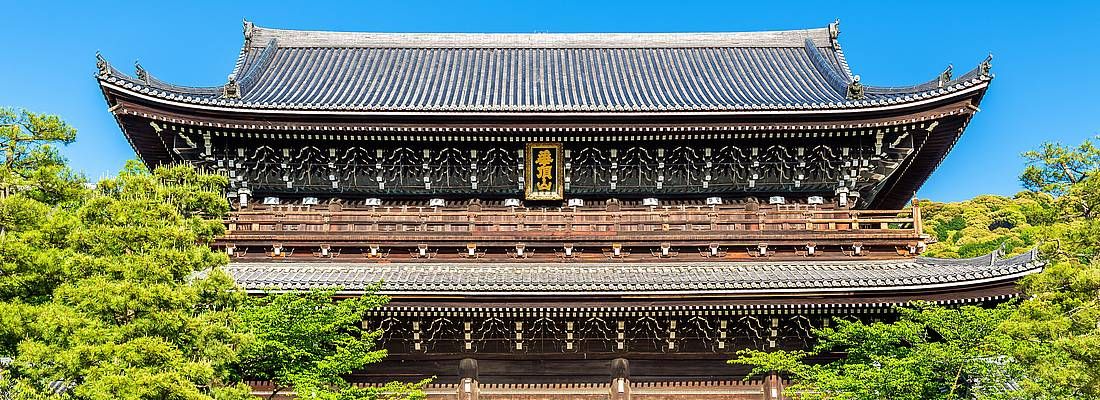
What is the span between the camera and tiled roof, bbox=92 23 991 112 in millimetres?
16328

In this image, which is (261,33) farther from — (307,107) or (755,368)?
(755,368)

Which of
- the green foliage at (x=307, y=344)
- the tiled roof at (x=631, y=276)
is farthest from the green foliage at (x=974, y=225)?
the green foliage at (x=307, y=344)

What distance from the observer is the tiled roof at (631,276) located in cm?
1398

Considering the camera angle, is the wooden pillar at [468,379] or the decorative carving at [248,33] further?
the decorative carving at [248,33]

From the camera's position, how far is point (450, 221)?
1634 cm

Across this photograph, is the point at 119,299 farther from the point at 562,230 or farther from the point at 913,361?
the point at 913,361

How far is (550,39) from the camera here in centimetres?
2370

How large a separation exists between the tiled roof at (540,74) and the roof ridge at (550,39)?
0.03 metres

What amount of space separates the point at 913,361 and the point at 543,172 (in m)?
7.79

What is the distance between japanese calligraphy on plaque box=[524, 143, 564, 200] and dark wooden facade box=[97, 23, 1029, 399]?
4 centimetres

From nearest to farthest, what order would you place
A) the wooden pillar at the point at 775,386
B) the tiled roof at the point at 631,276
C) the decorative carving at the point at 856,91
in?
the tiled roof at the point at 631,276, the wooden pillar at the point at 775,386, the decorative carving at the point at 856,91

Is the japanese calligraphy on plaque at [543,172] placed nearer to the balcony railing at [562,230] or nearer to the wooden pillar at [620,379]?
the balcony railing at [562,230]

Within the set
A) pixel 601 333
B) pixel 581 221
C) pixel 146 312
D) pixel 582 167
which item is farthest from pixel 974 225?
pixel 146 312

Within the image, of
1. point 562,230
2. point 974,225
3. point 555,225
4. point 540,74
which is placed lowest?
point 562,230
